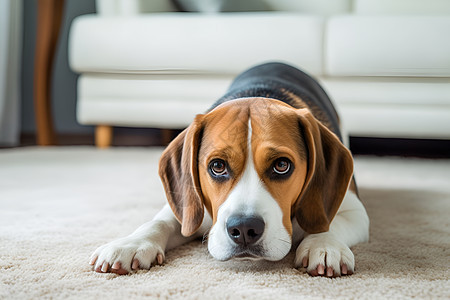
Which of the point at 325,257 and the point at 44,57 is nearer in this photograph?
the point at 325,257

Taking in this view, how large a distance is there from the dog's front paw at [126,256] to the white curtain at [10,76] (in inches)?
148

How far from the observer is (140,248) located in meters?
1.51

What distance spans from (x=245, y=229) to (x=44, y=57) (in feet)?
12.2

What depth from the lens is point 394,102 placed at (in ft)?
11.7

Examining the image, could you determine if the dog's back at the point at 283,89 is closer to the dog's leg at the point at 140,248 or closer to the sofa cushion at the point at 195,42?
the dog's leg at the point at 140,248

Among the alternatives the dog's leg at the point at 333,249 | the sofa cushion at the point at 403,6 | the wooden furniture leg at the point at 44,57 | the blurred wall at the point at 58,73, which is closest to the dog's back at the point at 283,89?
the dog's leg at the point at 333,249

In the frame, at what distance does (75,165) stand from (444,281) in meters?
2.68

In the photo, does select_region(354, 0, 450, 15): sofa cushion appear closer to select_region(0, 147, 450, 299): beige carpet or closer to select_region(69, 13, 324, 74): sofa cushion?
select_region(69, 13, 324, 74): sofa cushion

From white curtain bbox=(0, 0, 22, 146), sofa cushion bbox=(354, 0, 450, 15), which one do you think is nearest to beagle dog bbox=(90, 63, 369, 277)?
sofa cushion bbox=(354, 0, 450, 15)

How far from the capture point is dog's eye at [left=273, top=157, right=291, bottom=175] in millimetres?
1506

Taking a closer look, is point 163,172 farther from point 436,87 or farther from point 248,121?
point 436,87

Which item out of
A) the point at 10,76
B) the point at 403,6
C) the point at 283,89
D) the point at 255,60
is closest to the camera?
the point at 283,89

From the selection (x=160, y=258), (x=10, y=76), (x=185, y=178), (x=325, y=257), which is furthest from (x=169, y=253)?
(x=10, y=76)

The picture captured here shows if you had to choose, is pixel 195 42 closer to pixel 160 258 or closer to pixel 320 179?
pixel 320 179
